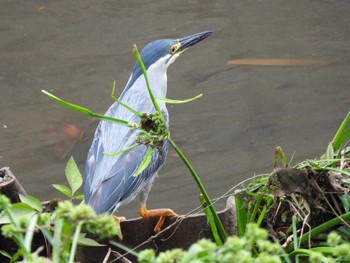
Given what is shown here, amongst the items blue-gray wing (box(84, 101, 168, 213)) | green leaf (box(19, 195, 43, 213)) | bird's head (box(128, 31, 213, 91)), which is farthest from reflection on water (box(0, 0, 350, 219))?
green leaf (box(19, 195, 43, 213))

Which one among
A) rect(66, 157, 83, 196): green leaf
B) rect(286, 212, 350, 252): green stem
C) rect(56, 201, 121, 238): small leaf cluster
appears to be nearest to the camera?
rect(56, 201, 121, 238): small leaf cluster

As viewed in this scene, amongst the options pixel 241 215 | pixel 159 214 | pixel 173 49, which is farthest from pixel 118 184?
pixel 173 49

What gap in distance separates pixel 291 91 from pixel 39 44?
75.5 inches

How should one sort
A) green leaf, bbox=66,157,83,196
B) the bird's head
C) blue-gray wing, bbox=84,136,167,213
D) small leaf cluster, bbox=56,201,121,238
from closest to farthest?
small leaf cluster, bbox=56,201,121,238 → green leaf, bbox=66,157,83,196 → blue-gray wing, bbox=84,136,167,213 → the bird's head

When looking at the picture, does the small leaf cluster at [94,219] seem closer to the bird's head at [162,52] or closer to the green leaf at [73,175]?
the green leaf at [73,175]

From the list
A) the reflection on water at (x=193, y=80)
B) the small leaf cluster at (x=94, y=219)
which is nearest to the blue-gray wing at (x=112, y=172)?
the reflection on water at (x=193, y=80)

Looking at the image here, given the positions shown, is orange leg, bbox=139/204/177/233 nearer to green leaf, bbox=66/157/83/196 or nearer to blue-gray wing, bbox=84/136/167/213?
blue-gray wing, bbox=84/136/167/213

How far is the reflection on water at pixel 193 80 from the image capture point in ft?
14.7

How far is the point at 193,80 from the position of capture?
206 inches

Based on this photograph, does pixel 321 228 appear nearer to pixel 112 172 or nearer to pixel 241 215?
pixel 241 215

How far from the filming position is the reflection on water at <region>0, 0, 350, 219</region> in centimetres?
449

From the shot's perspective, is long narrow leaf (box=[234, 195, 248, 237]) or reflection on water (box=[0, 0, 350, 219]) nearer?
long narrow leaf (box=[234, 195, 248, 237])

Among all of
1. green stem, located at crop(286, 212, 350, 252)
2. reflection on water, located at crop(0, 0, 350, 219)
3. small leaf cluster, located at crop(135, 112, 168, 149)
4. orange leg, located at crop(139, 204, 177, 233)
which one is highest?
small leaf cluster, located at crop(135, 112, 168, 149)

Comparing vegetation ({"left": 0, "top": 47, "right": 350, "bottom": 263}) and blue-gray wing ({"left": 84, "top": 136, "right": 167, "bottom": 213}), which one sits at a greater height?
vegetation ({"left": 0, "top": 47, "right": 350, "bottom": 263})
